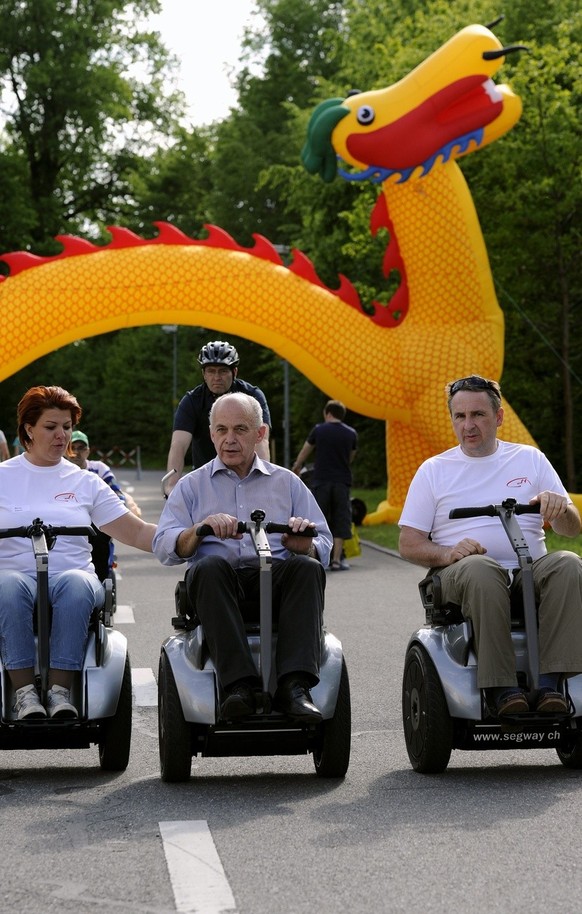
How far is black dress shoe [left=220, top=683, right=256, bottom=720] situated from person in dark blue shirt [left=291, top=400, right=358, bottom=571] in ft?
39.0

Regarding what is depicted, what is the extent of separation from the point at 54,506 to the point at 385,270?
685 inches

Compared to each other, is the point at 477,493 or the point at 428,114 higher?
the point at 428,114

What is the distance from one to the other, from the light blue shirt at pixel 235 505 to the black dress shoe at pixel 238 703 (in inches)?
25.4

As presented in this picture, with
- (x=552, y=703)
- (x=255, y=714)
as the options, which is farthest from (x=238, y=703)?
(x=552, y=703)

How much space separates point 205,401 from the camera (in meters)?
9.94

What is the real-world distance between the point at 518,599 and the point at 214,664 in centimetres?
122

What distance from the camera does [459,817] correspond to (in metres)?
5.64

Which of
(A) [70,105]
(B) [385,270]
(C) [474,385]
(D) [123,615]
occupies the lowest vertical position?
(D) [123,615]

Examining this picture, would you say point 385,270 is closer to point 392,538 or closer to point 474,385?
point 392,538

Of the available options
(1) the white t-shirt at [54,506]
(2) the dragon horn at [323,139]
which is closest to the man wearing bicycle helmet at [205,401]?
(1) the white t-shirt at [54,506]

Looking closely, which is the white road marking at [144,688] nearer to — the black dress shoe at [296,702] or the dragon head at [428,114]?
the black dress shoe at [296,702]

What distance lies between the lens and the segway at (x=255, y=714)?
620 centimetres

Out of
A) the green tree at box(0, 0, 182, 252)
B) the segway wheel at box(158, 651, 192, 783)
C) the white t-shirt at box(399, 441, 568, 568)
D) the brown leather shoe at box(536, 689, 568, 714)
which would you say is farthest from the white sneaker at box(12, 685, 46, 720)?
the green tree at box(0, 0, 182, 252)

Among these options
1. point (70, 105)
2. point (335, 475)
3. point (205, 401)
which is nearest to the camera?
point (205, 401)
